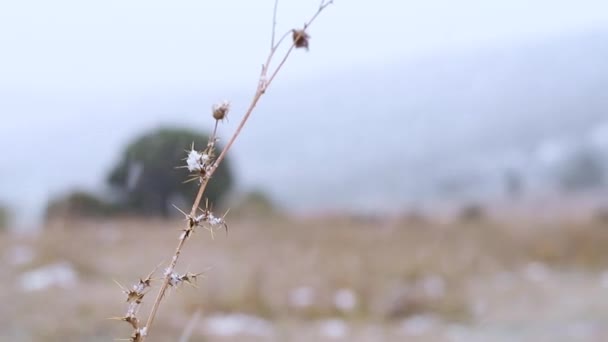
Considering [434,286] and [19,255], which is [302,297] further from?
[19,255]

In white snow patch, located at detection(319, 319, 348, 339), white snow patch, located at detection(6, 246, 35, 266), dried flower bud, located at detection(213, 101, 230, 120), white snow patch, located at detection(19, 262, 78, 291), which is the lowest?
dried flower bud, located at detection(213, 101, 230, 120)

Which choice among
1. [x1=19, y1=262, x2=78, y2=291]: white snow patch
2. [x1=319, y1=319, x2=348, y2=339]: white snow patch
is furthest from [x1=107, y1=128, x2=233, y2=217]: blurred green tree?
[x1=319, y1=319, x2=348, y2=339]: white snow patch

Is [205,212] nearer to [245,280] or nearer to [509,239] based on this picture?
[245,280]

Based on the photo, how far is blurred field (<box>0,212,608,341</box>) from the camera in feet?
11.8

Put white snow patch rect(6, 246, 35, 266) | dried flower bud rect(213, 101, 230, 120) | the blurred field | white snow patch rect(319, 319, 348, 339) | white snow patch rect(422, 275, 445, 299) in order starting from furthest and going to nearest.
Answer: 1. white snow patch rect(422, 275, 445, 299)
2. white snow patch rect(6, 246, 35, 266)
3. white snow patch rect(319, 319, 348, 339)
4. the blurred field
5. dried flower bud rect(213, 101, 230, 120)

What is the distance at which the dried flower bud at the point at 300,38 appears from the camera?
0.44 meters

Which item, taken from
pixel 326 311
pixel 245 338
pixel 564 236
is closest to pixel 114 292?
pixel 245 338

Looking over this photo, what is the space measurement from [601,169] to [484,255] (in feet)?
10.4

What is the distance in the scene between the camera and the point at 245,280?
4648mm

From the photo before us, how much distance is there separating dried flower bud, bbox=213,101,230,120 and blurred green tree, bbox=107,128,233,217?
9 cm

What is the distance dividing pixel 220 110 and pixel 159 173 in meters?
2.64

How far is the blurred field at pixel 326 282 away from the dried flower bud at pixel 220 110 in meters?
2.47

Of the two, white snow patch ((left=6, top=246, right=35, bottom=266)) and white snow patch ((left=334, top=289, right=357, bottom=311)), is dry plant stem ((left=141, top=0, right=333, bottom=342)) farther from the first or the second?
white snow patch ((left=6, top=246, right=35, bottom=266))

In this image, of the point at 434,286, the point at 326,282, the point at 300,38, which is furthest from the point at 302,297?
the point at 300,38
